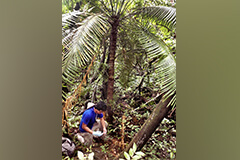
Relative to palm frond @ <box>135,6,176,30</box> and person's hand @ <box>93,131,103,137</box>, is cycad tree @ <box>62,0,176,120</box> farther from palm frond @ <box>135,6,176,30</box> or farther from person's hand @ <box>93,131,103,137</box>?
person's hand @ <box>93,131,103,137</box>

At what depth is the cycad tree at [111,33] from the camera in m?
1.75

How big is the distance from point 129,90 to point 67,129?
2.07 feet

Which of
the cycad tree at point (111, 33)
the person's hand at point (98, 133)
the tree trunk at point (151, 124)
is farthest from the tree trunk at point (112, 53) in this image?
the tree trunk at point (151, 124)

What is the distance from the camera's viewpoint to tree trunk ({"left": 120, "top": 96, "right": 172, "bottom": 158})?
174cm

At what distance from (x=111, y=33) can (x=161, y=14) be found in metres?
0.45

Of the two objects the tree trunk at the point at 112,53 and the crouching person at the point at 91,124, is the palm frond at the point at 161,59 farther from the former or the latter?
the crouching person at the point at 91,124

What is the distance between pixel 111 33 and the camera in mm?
1815

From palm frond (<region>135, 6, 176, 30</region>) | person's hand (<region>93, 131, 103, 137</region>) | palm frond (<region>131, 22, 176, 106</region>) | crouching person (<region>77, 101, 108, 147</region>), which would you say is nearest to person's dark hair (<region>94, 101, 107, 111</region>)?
crouching person (<region>77, 101, 108, 147</region>)

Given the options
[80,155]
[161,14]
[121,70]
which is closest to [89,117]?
[80,155]
